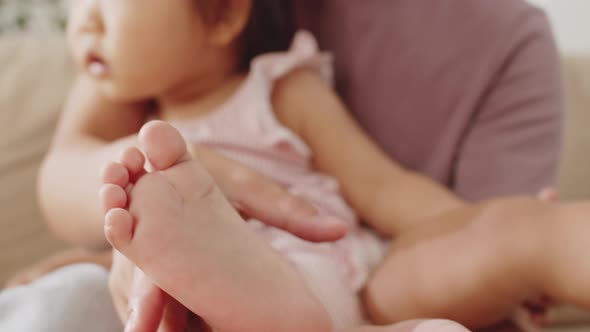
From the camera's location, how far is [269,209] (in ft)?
1.73

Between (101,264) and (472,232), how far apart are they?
42cm

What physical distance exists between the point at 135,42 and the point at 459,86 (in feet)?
1.42

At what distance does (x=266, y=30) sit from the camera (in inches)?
34.4

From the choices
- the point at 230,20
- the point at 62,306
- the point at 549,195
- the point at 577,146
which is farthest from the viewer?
the point at 577,146

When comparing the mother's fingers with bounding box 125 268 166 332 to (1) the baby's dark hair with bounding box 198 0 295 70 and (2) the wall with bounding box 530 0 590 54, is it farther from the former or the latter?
(2) the wall with bounding box 530 0 590 54

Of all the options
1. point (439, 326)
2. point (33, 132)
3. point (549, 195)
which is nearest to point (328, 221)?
point (439, 326)

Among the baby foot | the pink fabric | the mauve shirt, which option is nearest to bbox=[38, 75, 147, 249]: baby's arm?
the pink fabric

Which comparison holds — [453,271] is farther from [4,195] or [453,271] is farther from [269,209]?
[4,195]

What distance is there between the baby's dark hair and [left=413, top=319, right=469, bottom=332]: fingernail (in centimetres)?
57

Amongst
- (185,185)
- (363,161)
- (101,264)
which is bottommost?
(101,264)

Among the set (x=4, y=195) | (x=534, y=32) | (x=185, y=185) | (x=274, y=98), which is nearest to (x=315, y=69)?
(x=274, y=98)

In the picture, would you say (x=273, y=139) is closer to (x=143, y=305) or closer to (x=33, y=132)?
(x=143, y=305)

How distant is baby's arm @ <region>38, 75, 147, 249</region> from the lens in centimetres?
70

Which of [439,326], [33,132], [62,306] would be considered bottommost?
[33,132]
